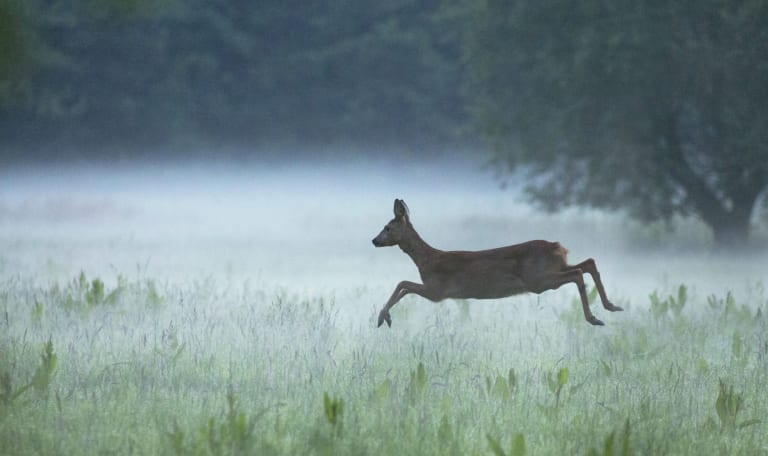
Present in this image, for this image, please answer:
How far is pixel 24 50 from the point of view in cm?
643

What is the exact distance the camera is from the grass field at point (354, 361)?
669cm

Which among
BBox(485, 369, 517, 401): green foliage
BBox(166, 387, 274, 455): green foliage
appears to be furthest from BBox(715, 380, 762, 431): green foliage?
BBox(166, 387, 274, 455): green foliage

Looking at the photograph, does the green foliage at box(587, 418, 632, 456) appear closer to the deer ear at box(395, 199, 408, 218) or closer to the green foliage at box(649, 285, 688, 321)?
the deer ear at box(395, 199, 408, 218)

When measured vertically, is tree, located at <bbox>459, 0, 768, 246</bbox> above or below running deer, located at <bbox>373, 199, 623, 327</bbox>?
above

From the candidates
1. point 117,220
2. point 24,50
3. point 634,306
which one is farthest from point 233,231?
point 24,50

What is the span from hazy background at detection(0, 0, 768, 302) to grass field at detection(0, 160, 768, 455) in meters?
0.41

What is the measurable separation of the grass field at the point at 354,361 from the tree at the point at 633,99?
2531mm

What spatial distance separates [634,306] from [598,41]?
8.37 m

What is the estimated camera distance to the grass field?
669 cm

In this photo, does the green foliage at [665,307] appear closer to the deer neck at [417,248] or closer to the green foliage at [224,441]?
the deer neck at [417,248]

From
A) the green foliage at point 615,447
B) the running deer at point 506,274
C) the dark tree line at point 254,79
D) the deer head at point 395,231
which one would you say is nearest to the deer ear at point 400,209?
the deer head at point 395,231

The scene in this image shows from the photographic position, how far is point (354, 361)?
28.6ft

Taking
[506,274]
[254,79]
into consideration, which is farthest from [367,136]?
[506,274]

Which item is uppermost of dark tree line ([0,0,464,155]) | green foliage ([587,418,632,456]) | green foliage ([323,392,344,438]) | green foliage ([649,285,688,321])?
dark tree line ([0,0,464,155])
